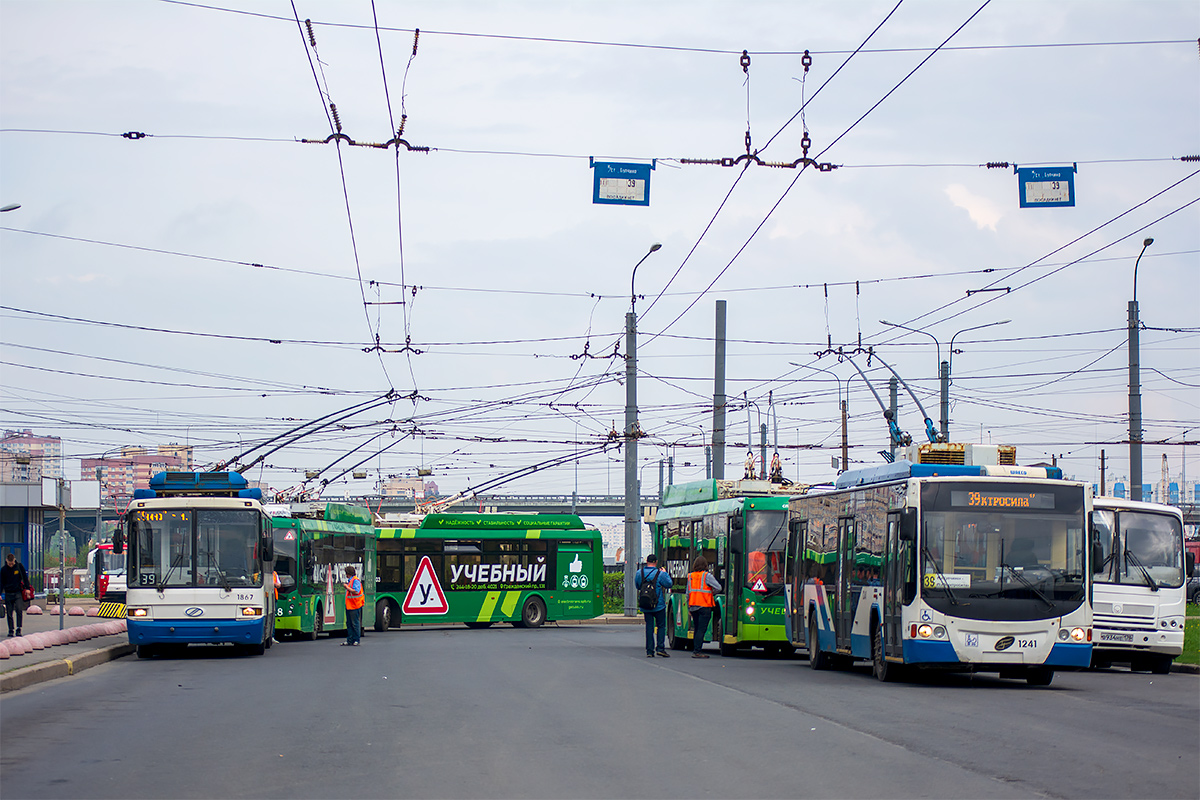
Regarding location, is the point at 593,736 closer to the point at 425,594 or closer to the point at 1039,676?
the point at 1039,676

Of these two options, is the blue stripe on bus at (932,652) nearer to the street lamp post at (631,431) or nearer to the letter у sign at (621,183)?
the letter у sign at (621,183)

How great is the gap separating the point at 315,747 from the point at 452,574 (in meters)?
29.8

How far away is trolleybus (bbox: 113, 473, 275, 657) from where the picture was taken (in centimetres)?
2392

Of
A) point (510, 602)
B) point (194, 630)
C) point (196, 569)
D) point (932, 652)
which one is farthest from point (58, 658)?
point (510, 602)

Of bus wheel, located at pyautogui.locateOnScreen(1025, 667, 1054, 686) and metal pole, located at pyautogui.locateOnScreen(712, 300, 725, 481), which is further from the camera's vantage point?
metal pole, located at pyautogui.locateOnScreen(712, 300, 725, 481)

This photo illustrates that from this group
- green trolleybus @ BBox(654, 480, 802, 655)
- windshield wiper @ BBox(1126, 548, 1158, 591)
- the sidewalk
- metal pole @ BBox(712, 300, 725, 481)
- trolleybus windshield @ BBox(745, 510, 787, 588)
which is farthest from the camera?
metal pole @ BBox(712, 300, 725, 481)

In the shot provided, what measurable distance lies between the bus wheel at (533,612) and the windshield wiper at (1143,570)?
21881 millimetres

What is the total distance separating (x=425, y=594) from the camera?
40500 mm

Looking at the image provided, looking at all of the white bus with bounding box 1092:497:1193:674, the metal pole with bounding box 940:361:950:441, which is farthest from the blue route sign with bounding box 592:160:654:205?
the metal pole with bounding box 940:361:950:441

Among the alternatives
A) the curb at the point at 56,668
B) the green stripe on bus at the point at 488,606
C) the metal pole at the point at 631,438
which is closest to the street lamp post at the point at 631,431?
the metal pole at the point at 631,438

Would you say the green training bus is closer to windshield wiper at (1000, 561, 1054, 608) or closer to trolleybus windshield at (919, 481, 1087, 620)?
trolleybus windshield at (919, 481, 1087, 620)

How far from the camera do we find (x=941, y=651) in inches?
663

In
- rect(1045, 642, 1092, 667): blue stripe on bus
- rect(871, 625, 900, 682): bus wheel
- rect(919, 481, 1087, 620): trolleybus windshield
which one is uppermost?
rect(919, 481, 1087, 620): trolleybus windshield

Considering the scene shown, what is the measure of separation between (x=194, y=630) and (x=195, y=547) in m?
1.44
